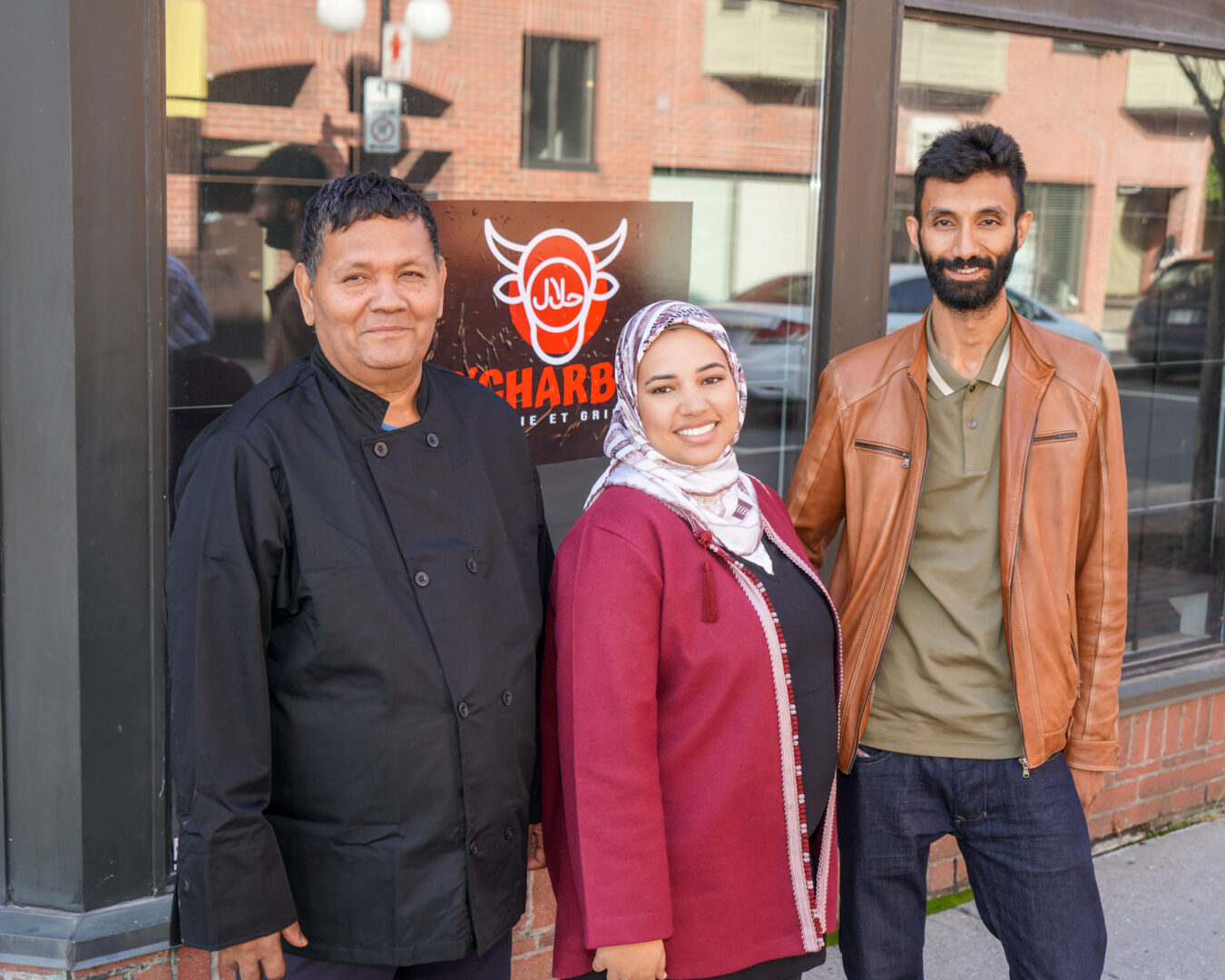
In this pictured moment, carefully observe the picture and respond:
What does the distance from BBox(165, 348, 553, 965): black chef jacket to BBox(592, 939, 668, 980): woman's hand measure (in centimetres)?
21

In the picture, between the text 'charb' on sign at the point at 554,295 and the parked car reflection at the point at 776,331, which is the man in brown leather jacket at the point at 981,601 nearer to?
the text 'charb' on sign at the point at 554,295

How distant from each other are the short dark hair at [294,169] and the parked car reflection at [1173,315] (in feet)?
10.4

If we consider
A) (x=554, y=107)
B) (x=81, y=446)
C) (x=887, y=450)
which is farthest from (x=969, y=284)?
(x=81, y=446)

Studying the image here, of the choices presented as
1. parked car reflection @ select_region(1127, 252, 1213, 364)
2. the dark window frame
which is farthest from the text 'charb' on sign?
parked car reflection @ select_region(1127, 252, 1213, 364)

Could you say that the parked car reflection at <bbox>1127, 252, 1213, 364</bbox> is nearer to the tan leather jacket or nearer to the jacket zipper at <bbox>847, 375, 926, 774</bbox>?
the tan leather jacket

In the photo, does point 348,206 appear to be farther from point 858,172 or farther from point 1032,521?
point 858,172

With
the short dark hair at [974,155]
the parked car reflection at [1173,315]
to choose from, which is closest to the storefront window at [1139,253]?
the parked car reflection at [1173,315]

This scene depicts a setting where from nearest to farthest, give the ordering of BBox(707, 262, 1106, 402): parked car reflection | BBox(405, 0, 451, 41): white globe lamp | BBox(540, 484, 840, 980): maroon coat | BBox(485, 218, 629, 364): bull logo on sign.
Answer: BBox(540, 484, 840, 980): maroon coat → BBox(405, 0, 451, 41): white globe lamp → BBox(485, 218, 629, 364): bull logo on sign → BBox(707, 262, 1106, 402): parked car reflection

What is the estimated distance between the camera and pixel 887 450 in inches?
106

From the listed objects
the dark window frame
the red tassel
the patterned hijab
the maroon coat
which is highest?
the dark window frame

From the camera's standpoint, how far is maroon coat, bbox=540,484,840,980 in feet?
6.88

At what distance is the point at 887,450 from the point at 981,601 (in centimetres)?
A: 38

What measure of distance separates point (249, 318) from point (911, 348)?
5.15ft

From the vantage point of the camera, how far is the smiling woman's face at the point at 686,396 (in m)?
2.27
